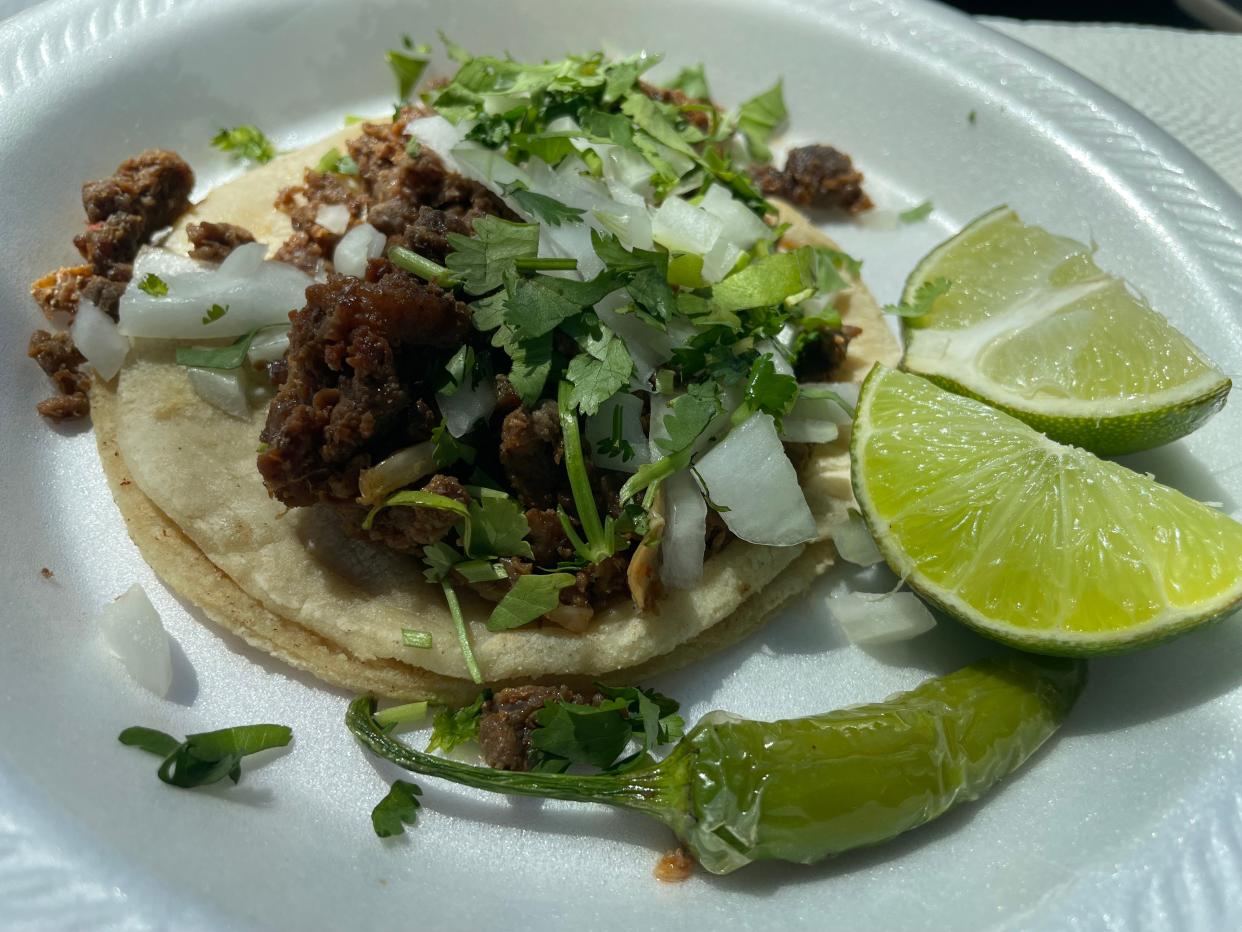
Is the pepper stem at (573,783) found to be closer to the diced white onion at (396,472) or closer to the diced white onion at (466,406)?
the diced white onion at (396,472)

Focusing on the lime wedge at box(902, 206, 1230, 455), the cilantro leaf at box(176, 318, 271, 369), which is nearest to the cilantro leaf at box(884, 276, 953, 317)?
the lime wedge at box(902, 206, 1230, 455)

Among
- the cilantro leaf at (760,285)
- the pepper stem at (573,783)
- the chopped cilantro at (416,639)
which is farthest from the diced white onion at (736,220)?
the pepper stem at (573,783)

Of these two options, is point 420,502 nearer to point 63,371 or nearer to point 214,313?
point 214,313

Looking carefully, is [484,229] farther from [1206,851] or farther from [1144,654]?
[1206,851]

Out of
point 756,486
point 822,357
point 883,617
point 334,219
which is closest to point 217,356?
point 334,219

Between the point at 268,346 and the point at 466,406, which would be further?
the point at 268,346

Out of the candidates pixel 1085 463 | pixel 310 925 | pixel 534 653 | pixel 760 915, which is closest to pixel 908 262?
pixel 1085 463

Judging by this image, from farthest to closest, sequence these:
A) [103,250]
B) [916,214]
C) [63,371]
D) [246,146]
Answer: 1. [916,214]
2. [246,146]
3. [103,250]
4. [63,371]
